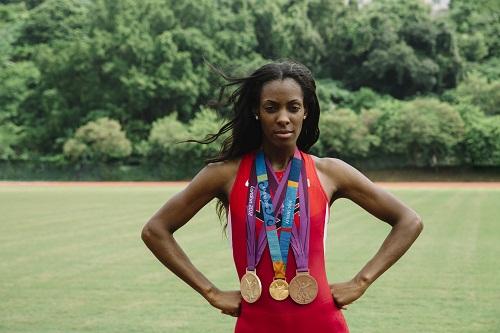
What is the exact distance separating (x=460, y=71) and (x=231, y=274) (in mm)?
54212

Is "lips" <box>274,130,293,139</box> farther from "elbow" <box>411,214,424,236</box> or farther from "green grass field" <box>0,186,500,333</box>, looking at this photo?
"green grass field" <box>0,186,500,333</box>

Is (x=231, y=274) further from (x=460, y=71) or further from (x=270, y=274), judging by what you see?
(x=460, y=71)

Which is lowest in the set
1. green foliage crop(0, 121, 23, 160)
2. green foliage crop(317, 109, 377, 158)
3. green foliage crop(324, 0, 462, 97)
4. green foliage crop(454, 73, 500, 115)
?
green foliage crop(0, 121, 23, 160)

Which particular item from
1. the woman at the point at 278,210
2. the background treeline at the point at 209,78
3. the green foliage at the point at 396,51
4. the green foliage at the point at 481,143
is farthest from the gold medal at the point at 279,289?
the green foliage at the point at 396,51

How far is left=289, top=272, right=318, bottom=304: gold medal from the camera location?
9.36 ft

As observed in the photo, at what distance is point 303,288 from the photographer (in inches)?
112

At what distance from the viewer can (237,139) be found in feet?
10.5

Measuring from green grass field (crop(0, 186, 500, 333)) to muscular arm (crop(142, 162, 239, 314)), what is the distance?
15.0 feet

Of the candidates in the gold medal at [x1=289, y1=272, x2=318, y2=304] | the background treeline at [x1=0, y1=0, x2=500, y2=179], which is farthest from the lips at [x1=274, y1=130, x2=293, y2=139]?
the background treeline at [x1=0, y1=0, x2=500, y2=179]

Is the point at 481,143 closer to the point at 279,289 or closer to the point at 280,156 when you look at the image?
the point at 280,156

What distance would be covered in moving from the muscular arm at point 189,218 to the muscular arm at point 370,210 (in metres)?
0.38

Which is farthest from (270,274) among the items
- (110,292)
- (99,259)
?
(99,259)

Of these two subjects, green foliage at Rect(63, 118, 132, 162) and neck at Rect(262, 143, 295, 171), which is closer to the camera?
neck at Rect(262, 143, 295, 171)

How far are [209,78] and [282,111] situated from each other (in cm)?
5794
